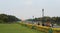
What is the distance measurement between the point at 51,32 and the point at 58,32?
54 cm

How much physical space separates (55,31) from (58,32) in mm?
223

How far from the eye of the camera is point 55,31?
1283 centimetres

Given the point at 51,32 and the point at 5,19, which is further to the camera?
the point at 5,19

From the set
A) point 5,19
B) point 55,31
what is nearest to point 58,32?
point 55,31

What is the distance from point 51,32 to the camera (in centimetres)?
1257

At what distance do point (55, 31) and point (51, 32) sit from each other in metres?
0.41

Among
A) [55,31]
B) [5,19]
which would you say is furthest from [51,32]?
[5,19]

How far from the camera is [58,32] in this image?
41.8 ft

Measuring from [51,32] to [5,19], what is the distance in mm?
66454

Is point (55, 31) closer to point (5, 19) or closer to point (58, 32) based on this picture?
point (58, 32)

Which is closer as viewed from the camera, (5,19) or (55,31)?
(55,31)

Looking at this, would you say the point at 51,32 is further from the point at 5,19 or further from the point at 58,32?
the point at 5,19

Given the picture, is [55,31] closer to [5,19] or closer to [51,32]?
[51,32]
